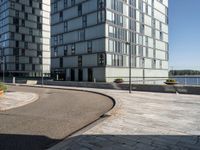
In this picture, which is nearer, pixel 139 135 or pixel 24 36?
pixel 139 135

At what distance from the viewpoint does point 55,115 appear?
10109 millimetres

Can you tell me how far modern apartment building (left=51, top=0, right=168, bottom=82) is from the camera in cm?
4456

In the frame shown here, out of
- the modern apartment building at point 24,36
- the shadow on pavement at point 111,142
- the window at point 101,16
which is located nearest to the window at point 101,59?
the window at point 101,16

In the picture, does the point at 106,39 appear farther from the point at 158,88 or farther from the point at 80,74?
the point at 158,88

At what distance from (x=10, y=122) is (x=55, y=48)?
4942 cm

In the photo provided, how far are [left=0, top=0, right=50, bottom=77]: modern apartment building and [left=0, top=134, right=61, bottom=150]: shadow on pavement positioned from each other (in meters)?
66.6

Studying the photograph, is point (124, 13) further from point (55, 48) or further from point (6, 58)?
point (6, 58)

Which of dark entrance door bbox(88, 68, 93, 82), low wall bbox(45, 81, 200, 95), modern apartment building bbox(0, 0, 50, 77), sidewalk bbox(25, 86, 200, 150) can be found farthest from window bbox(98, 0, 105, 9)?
sidewalk bbox(25, 86, 200, 150)

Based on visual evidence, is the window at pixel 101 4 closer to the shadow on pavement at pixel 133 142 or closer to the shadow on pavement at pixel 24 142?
the shadow on pavement at pixel 24 142

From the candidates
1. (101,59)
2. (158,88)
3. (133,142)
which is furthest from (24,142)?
(101,59)

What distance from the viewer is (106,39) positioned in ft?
143

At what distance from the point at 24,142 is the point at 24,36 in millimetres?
74710

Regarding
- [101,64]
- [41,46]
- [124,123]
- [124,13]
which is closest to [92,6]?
[124,13]

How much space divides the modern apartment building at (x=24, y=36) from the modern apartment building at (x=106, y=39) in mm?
21183
